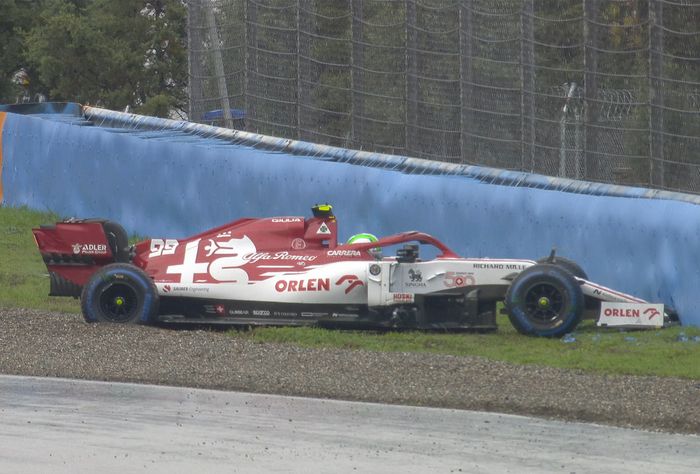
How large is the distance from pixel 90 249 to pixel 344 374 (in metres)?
4.02

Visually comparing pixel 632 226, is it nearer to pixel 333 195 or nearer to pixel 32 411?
pixel 333 195

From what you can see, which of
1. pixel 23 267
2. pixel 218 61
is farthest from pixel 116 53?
pixel 23 267

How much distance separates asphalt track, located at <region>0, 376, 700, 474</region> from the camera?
7.74 m

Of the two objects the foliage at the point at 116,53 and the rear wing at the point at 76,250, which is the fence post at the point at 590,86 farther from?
the foliage at the point at 116,53

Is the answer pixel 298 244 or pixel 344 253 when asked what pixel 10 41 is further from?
pixel 344 253

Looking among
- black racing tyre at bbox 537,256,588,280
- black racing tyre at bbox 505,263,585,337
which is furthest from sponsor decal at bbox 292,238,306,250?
black racing tyre at bbox 537,256,588,280

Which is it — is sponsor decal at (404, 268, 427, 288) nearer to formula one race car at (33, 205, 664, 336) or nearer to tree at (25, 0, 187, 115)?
formula one race car at (33, 205, 664, 336)

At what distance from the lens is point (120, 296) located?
43.2 feet

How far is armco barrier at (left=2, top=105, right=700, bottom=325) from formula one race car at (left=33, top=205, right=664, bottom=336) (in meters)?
0.59

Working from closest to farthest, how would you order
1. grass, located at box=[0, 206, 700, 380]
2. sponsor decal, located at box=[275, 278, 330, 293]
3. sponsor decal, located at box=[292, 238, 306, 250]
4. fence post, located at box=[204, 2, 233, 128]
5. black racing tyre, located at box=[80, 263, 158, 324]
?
grass, located at box=[0, 206, 700, 380]
sponsor decal, located at box=[275, 278, 330, 293]
black racing tyre, located at box=[80, 263, 158, 324]
sponsor decal, located at box=[292, 238, 306, 250]
fence post, located at box=[204, 2, 233, 128]

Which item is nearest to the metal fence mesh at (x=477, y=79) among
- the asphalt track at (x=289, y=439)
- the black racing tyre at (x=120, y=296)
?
the black racing tyre at (x=120, y=296)

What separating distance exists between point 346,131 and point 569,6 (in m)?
3.42

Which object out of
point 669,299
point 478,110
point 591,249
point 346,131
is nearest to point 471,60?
point 478,110

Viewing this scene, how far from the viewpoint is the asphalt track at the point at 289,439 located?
774 centimetres
